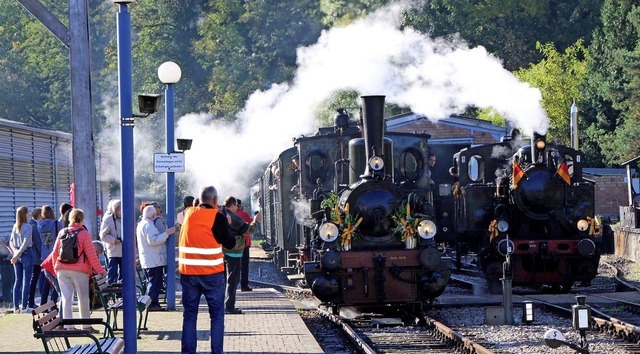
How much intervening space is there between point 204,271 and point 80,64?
5.91 meters

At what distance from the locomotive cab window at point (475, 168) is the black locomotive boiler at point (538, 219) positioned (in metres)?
0.53

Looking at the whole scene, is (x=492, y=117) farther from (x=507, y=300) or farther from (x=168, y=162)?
(x=168, y=162)

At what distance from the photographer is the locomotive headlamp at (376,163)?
15609 millimetres

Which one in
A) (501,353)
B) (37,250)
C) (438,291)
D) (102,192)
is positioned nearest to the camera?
(501,353)

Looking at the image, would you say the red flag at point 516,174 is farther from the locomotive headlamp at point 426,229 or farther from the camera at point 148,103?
the camera at point 148,103

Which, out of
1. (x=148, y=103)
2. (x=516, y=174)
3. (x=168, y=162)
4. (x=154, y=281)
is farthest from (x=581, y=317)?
(x=516, y=174)

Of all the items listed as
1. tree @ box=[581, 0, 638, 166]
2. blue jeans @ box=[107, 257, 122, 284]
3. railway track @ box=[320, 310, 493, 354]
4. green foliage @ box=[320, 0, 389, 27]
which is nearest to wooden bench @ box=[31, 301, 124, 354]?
railway track @ box=[320, 310, 493, 354]

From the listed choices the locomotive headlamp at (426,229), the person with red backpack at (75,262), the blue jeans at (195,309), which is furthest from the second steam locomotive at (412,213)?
the blue jeans at (195,309)

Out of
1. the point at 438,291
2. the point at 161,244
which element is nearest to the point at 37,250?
the point at 161,244

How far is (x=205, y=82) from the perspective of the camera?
198ft

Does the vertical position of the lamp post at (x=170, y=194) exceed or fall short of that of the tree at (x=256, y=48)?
it falls short

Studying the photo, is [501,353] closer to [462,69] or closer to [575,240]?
[575,240]

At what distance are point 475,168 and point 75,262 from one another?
10706 millimetres

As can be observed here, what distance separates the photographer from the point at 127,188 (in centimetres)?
1034
